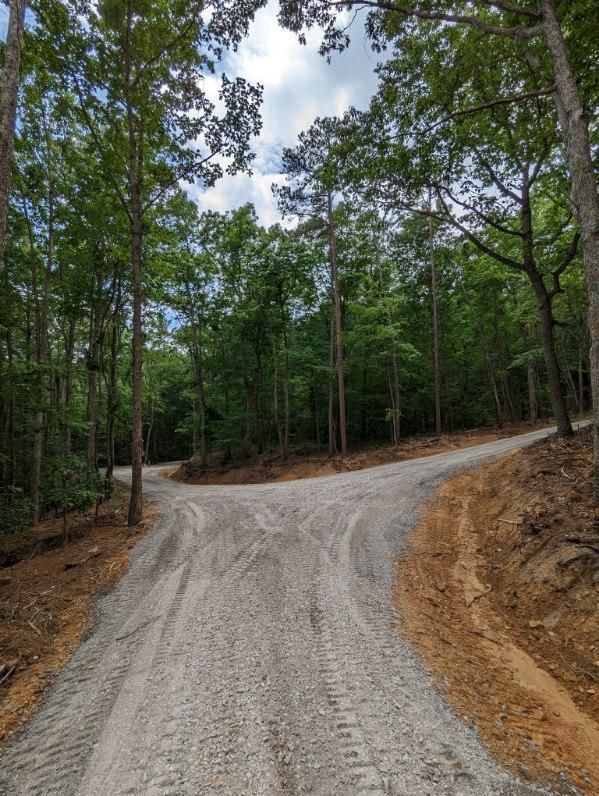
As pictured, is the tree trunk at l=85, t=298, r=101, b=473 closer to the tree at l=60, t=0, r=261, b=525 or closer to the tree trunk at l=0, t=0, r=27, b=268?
the tree at l=60, t=0, r=261, b=525

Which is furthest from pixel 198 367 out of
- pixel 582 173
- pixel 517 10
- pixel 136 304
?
pixel 582 173

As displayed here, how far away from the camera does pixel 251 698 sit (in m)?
2.44

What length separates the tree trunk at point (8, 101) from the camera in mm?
3998

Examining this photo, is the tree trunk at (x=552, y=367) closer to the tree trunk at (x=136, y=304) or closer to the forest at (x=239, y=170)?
the forest at (x=239, y=170)

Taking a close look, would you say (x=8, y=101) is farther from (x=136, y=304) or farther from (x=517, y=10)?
(x=517, y=10)

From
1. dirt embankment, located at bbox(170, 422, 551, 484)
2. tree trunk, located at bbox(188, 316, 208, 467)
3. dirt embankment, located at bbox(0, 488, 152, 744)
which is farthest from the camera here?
tree trunk, located at bbox(188, 316, 208, 467)

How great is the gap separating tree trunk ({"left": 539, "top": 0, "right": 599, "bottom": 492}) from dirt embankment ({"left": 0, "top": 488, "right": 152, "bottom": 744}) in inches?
239

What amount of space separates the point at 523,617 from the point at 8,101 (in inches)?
323

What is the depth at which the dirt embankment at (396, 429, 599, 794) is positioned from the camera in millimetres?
2180

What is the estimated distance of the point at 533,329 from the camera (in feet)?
63.7

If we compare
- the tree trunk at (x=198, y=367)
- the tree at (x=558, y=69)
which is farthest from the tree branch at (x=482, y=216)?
the tree trunk at (x=198, y=367)

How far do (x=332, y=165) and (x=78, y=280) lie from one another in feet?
30.1

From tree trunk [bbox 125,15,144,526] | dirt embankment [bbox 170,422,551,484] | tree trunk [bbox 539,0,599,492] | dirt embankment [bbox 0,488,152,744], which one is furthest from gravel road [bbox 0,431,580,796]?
dirt embankment [bbox 170,422,551,484]

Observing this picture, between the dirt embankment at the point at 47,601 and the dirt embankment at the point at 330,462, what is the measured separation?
25.7ft
